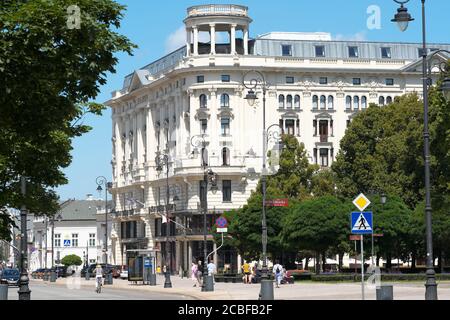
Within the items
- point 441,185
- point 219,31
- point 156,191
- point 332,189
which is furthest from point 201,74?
point 441,185

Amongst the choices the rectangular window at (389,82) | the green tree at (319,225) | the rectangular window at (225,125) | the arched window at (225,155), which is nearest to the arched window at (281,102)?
the rectangular window at (225,125)

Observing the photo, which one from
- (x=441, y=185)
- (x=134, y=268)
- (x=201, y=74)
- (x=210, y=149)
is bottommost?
(x=134, y=268)

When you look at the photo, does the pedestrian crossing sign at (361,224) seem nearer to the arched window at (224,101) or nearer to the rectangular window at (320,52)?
the arched window at (224,101)

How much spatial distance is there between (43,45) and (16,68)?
62cm

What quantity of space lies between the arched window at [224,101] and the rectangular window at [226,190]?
8567 millimetres

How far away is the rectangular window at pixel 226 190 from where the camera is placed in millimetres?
120125

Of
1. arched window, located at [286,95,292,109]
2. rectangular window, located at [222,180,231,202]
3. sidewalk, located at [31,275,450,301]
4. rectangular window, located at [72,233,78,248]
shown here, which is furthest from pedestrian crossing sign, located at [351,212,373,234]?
rectangular window, located at [72,233,78,248]

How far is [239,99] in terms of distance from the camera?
400ft

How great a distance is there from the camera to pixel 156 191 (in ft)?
426

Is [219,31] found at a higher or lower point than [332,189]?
higher

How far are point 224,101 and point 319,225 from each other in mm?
51652

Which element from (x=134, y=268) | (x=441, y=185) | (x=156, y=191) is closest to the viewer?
(x=441, y=185)

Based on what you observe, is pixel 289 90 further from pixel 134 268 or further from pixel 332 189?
pixel 134 268
